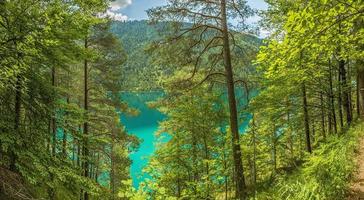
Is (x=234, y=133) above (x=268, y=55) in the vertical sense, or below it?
below

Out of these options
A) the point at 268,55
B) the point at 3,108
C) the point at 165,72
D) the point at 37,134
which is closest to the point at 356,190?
the point at 268,55

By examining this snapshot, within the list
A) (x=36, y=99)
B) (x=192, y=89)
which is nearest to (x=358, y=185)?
(x=192, y=89)

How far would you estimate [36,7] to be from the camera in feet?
21.5

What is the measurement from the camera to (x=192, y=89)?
1129cm

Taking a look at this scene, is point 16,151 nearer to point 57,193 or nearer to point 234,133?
point 57,193

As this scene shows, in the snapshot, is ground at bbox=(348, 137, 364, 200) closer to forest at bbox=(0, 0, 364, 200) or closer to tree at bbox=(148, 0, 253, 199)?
forest at bbox=(0, 0, 364, 200)

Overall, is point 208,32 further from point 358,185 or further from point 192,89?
point 358,185

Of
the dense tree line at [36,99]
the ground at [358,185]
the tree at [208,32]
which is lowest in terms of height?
the ground at [358,185]

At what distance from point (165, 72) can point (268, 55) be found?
266 inches

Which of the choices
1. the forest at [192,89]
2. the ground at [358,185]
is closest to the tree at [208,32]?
the forest at [192,89]

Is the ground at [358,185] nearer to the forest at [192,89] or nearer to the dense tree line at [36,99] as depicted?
the forest at [192,89]

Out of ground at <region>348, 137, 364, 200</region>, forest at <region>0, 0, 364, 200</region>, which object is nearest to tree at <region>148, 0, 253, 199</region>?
forest at <region>0, 0, 364, 200</region>

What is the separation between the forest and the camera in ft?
18.0

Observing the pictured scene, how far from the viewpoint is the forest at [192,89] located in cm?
548
